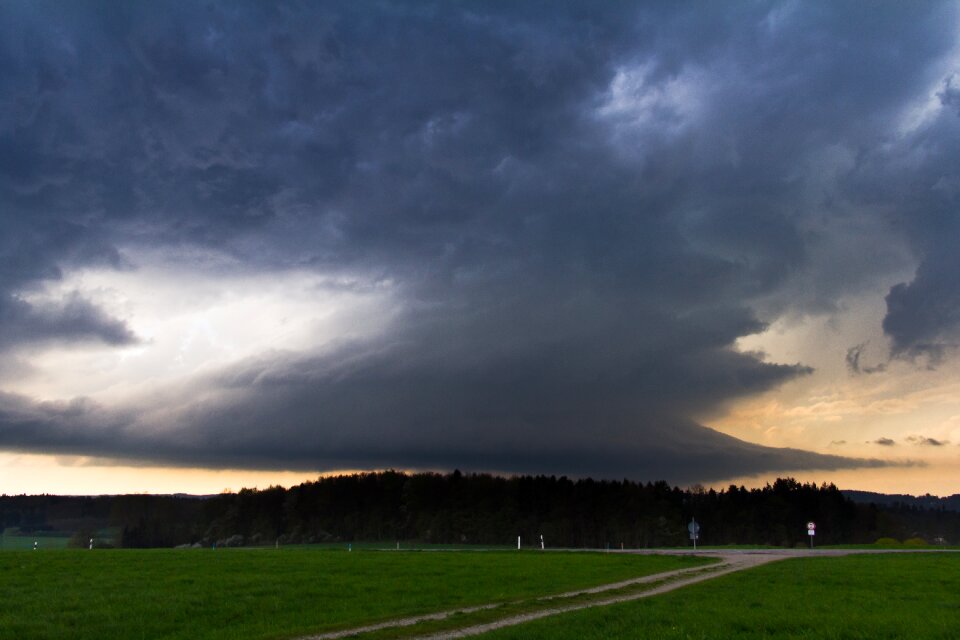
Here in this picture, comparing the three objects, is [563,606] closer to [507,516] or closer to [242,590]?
[242,590]

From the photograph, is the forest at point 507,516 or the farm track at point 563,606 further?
the forest at point 507,516

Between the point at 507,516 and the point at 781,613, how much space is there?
142 m

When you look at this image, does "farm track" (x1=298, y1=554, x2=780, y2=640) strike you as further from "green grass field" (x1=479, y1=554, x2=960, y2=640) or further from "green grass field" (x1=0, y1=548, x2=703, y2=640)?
"green grass field" (x1=479, y1=554, x2=960, y2=640)

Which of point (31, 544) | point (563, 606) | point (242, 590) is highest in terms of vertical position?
point (242, 590)

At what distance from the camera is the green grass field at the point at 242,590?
22.9 meters

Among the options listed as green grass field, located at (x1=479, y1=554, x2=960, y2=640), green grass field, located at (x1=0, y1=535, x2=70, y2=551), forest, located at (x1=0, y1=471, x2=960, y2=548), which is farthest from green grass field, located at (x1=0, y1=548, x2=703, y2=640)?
forest, located at (x1=0, y1=471, x2=960, y2=548)

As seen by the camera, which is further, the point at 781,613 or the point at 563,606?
the point at 563,606

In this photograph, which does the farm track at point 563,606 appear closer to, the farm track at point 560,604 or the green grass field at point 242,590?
the farm track at point 560,604

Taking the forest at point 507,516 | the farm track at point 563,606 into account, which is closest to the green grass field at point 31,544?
the forest at point 507,516

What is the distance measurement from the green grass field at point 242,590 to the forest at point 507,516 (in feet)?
375

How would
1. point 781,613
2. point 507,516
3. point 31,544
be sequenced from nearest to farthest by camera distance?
point 781,613 < point 31,544 < point 507,516

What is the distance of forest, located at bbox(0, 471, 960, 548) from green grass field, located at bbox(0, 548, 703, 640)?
114310 millimetres

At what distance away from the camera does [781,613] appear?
955 inches

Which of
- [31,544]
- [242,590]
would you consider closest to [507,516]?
[31,544]
